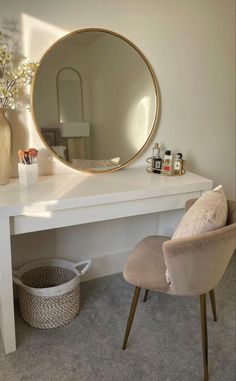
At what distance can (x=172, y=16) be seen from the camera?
2.07m

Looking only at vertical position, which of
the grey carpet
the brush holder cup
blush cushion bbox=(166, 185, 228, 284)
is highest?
the brush holder cup

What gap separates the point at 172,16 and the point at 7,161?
1.38 metres

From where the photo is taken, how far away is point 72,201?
156cm

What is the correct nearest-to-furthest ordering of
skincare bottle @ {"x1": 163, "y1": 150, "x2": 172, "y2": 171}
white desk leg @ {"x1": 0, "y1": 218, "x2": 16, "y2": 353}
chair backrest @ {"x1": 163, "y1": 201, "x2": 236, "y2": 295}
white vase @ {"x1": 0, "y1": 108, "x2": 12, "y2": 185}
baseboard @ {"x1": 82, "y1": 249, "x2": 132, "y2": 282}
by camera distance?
chair backrest @ {"x1": 163, "y1": 201, "x2": 236, "y2": 295}
white desk leg @ {"x1": 0, "y1": 218, "x2": 16, "y2": 353}
white vase @ {"x1": 0, "y1": 108, "x2": 12, "y2": 185}
skincare bottle @ {"x1": 163, "y1": 150, "x2": 172, "y2": 171}
baseboard @ {"x1": 82, "y1": 249, "x2": 132, "y2": 282}

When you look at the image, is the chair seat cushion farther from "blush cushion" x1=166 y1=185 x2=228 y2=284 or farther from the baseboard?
the baseboard

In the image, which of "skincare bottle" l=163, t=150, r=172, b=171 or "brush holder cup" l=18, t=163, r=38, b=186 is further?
"skincare bottle" l=163, t=150, r=172, b=171

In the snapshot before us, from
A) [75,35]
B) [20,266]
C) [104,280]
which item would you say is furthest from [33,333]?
[75,35]

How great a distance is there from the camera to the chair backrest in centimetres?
129

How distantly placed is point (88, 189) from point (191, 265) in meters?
0.67

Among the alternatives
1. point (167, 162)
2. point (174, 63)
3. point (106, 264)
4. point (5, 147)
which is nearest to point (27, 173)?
point (5, 147)

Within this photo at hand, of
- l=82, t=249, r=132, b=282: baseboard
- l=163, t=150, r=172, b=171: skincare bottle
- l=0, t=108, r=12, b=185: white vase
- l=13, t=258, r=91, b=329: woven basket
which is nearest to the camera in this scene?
l=0, t=108, r=12, b=185: white vase

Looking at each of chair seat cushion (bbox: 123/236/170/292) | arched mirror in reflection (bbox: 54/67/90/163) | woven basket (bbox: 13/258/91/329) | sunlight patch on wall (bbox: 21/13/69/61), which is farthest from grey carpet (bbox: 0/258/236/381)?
sunlight patch on wall (bbox: 21/13/69/61)

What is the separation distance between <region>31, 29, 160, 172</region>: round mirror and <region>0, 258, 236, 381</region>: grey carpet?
0.89 metres

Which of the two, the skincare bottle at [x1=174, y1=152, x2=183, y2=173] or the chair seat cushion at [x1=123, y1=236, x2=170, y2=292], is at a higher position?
the skincare bottle at [x1=174, y1=152, x2=183, y2=173]
